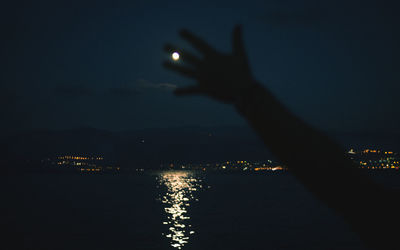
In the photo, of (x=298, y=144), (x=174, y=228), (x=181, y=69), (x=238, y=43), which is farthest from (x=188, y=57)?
(x=174, y=228)

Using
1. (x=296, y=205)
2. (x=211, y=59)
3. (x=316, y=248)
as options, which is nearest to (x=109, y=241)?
(x=316, y=248)

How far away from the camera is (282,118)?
194 cm

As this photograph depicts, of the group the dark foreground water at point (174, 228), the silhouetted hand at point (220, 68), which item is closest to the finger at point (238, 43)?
the silhouetted hand at point (220, 68)

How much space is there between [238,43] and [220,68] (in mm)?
198

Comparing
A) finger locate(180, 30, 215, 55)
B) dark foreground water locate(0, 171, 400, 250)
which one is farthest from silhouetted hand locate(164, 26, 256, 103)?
dark foreground water locate(0, 171, 400, 250)

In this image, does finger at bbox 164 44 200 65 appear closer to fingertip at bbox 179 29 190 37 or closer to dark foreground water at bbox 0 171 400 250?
fingertip at bbox 179 29 190 37

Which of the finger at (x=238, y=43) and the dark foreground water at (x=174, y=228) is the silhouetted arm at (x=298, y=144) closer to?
the finger at (x=238, y=43)

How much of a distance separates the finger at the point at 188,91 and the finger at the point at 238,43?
0.35 metres

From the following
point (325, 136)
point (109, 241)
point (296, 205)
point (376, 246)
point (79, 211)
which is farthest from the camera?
point (296, 205)

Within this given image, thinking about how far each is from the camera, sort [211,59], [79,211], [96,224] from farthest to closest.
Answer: [79,211]
[96,224]
[211,59]

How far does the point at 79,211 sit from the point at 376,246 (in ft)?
285

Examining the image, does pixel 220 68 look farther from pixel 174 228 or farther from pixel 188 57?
pixel 174 228

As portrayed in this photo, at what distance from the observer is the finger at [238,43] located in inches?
81.8

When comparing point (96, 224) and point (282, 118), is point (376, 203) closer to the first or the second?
point (282, 118)
